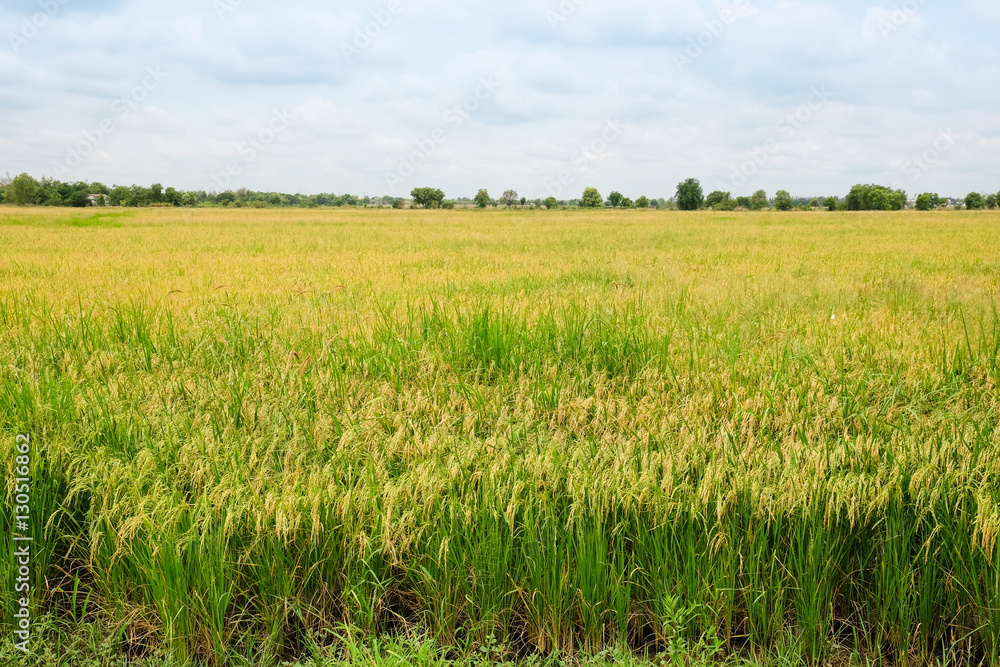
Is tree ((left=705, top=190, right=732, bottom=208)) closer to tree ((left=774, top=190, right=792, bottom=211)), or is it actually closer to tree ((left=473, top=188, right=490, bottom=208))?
tree ((left=774, top=190, right=792, bottom=211))

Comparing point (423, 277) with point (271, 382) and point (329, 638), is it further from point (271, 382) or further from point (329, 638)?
point (329, 638)

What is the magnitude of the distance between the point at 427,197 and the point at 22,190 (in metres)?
66.3

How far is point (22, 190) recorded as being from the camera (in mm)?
95375

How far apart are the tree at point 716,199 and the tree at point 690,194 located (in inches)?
126

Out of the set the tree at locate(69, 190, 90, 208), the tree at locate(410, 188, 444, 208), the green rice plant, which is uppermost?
the tree at locate(410, 188, 444, 208)

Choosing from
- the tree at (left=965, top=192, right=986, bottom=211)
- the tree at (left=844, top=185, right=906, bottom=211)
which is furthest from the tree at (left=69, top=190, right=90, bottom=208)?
the tree at (left=965, top=192, right=986, bottom=211)

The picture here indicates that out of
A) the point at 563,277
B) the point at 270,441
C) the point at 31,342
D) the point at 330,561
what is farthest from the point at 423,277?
the point at 330,561

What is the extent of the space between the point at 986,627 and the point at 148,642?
357cm

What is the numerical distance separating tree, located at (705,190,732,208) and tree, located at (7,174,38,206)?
11688cm

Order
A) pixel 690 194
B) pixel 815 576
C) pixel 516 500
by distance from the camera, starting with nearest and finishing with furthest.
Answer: pixel 815 576, pixel 516 500, pixel 690 194

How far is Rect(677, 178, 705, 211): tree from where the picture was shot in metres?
119

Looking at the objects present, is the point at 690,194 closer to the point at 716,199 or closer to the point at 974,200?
the point at 716,199

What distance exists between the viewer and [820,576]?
272 cm

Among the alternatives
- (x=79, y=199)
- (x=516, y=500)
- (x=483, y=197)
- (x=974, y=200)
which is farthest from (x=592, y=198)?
(x=516, y=500)
